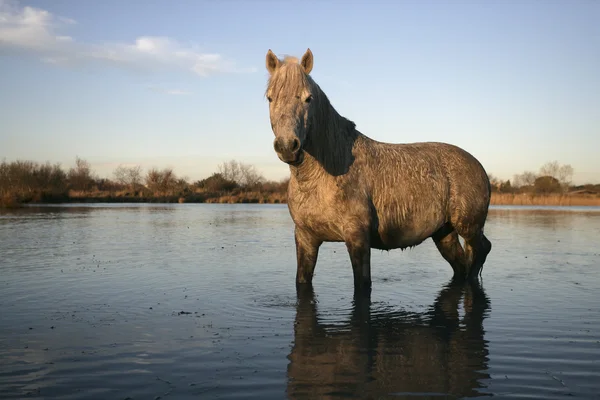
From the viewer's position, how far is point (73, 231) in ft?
54.6

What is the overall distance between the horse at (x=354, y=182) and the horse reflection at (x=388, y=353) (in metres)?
0.80

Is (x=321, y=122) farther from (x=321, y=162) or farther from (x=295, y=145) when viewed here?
(x=295, y=145)

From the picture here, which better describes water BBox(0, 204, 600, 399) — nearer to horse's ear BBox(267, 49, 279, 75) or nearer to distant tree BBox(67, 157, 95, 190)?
horse's ear BBox(267, 49, 279, 75)

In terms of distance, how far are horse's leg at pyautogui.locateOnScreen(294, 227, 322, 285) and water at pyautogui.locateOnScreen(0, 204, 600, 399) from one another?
0.24 meters

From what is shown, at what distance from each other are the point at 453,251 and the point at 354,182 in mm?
2607

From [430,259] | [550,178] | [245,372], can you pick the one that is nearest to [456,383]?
[245,372]

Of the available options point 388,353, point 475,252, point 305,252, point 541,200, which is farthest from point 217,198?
point 388,353

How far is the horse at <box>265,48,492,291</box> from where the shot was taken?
18.0 feet

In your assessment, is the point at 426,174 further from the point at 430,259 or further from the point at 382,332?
the point at 430,259

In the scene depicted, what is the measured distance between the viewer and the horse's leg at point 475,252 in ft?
25.0

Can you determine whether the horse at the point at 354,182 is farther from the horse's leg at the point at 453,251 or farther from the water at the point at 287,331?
the water at the point at 287,331

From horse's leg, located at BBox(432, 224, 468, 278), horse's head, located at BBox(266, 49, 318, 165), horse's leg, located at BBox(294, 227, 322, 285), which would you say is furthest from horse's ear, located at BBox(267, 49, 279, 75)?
horse's leg, located at BBox(432, 224, 468, 278)

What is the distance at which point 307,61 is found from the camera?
5.69m

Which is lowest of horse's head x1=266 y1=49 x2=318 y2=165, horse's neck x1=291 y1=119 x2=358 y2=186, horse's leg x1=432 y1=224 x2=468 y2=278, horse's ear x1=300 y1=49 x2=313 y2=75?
horse's leg x1=432 y1=224 x2=468 y2=278
